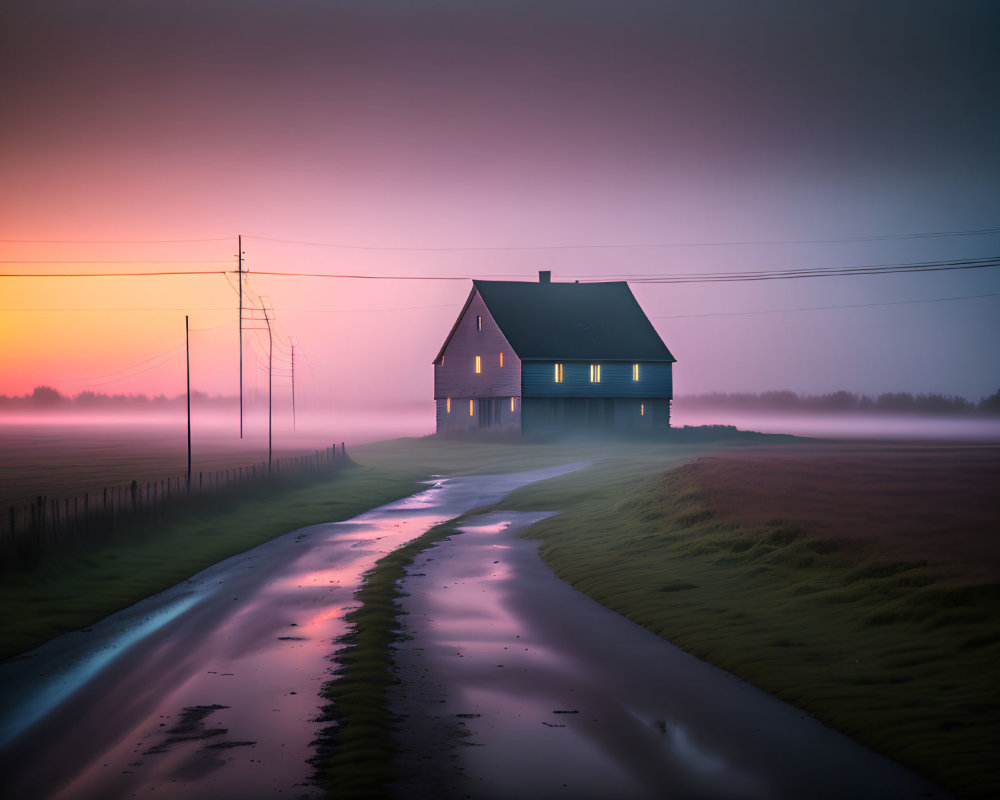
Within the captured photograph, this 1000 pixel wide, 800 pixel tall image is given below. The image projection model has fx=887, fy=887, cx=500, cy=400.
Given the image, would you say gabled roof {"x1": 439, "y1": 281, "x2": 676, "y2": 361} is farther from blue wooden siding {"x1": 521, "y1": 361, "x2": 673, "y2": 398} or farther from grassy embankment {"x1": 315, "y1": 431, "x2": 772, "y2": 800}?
grassy embankment {"x1": 315, "y1": 431, "x2": 772, "y2": 800}

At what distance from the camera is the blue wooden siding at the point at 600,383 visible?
69.4 metres

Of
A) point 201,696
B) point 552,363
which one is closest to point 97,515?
point 201,696

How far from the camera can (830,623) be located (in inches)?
546

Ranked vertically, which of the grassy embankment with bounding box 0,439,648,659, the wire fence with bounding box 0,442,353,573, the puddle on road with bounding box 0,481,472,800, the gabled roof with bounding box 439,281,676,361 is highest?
the gabled roof with bounding box 439,281,676,361

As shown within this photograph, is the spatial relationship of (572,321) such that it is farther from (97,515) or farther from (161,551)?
(97,515)

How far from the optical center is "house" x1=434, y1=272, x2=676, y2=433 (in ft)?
229

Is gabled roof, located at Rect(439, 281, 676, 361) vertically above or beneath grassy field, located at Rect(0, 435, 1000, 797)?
above

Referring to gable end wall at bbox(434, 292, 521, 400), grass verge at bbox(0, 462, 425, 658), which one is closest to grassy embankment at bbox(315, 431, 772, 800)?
grass verge at bbox(0, 462, 425, 658)

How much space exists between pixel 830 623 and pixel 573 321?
61.5 meters

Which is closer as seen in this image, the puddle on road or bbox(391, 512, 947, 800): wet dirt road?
bbox(391, 512, 947, 800): wet dirt road

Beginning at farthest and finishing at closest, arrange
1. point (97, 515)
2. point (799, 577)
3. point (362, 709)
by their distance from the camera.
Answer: point (97, 515) < point (799, 577) < point (362, 709)

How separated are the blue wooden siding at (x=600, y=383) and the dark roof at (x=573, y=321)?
742mm

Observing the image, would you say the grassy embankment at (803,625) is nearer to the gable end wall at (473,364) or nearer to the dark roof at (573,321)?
the gable end wall at (473,364)

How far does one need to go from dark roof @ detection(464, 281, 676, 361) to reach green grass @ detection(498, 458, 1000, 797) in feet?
156
